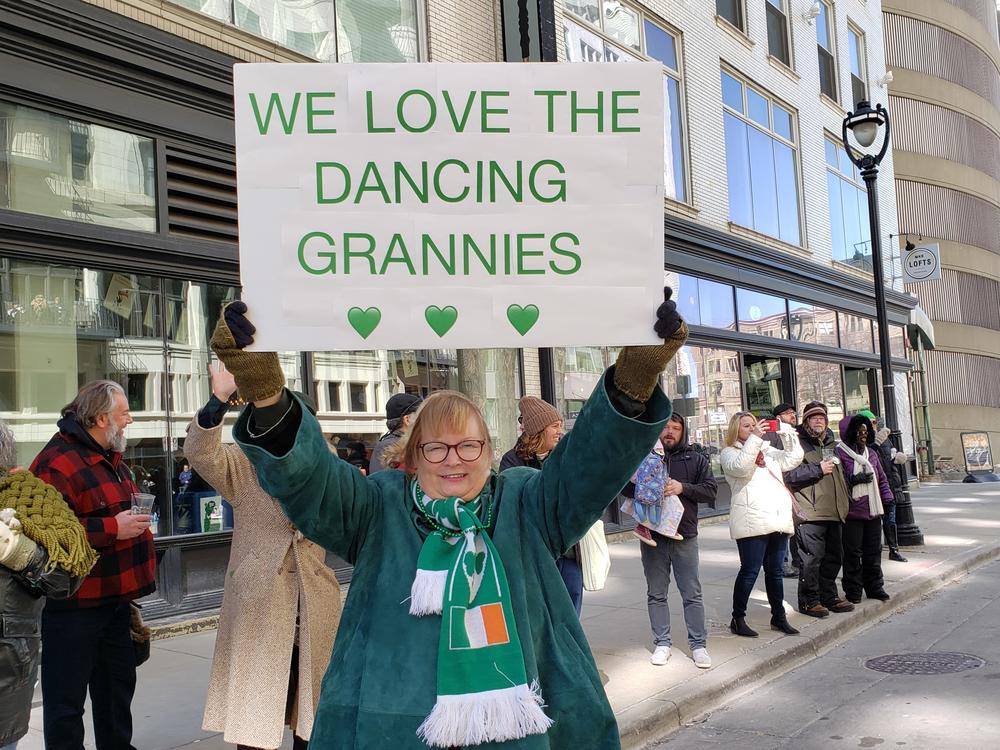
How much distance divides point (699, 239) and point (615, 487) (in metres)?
13.9

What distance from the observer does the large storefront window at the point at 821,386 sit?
61.5 ft

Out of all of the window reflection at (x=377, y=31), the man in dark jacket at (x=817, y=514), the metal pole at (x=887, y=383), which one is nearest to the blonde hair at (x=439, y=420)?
the man in dark jacket at (x=817, y=514)

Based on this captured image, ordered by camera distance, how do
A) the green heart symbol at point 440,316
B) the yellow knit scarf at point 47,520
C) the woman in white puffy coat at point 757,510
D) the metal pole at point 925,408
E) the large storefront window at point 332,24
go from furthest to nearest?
the metal pole at point 925,408
the large storefront window at point 332,24
the woman in white puffy coat at point 757,510
the yellow knit scarf at point 47,520
the green heart symbol at point 440,316

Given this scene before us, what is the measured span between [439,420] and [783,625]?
5.87 meters

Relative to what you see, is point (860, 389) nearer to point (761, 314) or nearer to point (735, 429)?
point (761, 314)

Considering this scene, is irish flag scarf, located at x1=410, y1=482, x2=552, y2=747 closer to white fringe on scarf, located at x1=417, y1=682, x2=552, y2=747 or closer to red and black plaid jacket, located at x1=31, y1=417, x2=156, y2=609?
white fringe on scarf, located at x1=417, y1=682, x2=552, y2=747

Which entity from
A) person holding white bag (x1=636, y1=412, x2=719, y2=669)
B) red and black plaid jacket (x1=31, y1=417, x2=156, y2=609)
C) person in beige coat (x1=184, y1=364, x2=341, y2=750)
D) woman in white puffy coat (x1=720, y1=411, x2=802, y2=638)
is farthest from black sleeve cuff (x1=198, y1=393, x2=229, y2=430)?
woman in white puffy coat (x1=720, y1=411, x2=802, y2=638)

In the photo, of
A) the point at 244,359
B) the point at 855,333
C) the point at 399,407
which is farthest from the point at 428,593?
the point at 855,333

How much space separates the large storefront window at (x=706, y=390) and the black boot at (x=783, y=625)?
733 cm

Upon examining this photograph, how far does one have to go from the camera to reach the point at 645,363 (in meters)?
2.19

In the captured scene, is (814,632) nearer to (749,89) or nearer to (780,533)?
(780,533)

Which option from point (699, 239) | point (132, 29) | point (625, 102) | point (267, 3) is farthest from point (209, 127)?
point (699, 239)

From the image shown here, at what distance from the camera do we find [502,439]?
11422mm

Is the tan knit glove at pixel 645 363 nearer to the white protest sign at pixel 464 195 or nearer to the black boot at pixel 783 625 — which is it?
the white protest sign at pixel 464 195
